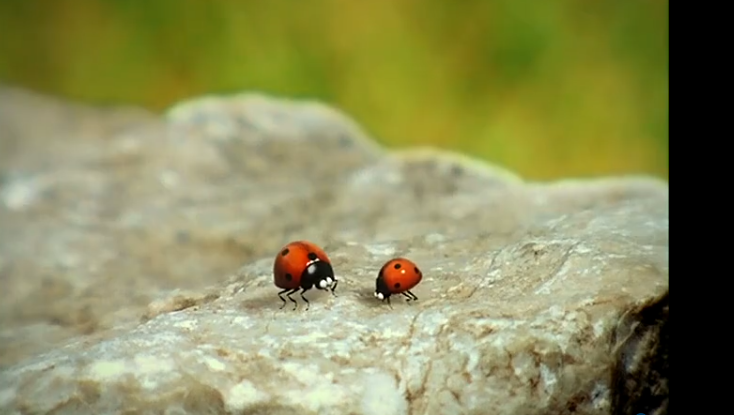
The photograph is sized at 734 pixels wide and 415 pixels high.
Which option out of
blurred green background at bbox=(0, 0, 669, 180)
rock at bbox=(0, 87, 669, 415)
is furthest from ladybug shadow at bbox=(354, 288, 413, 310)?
blurred green background at bbox=(0, 0, 669, 180)

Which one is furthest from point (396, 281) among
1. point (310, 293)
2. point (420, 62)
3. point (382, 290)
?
point (420, 62)

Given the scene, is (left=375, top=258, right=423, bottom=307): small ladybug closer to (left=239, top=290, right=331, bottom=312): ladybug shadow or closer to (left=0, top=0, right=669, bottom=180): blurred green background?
(left=239, top=290, right=331, bottom=312): ladybug shadow

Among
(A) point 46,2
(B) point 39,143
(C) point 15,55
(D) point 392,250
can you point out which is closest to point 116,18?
(A) point 46,2

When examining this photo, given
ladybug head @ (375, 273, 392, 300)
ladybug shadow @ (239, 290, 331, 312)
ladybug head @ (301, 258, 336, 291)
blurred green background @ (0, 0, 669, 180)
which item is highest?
blurred green background @ (0, 0, 669, 180)

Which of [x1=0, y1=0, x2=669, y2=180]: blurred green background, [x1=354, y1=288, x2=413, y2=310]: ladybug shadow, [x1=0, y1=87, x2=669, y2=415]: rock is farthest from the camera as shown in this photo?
[x1=0, y1=0, x2=669, y2=180]: blurred green background

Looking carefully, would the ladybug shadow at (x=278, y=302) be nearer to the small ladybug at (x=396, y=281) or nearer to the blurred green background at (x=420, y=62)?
the small ladybug at (x=396, y=281)

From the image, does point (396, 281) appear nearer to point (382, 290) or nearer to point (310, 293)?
point (382, 290)

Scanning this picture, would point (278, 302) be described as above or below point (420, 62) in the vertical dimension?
below

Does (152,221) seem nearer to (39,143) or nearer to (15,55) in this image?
(15,55)
